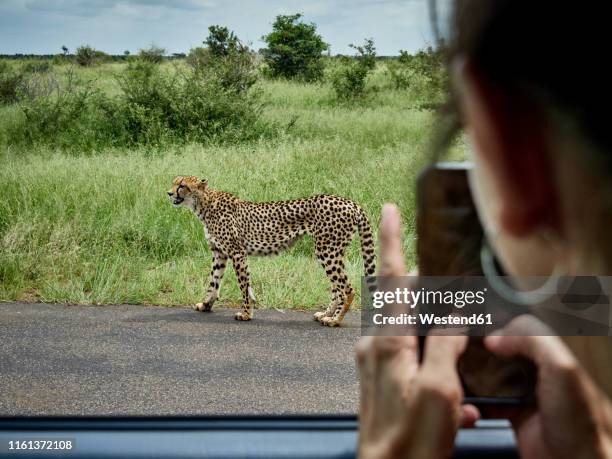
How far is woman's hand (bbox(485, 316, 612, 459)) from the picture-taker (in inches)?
11.2

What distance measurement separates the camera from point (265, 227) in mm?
2582

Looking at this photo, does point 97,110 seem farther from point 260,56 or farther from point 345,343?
point 345,343

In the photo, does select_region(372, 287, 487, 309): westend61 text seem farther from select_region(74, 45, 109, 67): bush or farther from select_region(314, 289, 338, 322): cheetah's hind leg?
select_region(74, 45, 109, 67): bush

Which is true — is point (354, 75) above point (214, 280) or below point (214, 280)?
above


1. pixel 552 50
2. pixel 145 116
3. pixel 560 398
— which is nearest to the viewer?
pixel 552 50

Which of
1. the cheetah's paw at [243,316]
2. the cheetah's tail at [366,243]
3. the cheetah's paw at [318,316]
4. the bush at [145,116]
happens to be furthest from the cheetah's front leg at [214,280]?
the bush at [145,116]

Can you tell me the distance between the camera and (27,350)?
2002mm

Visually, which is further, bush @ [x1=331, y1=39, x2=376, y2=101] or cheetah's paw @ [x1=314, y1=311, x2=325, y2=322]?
bush @ [x1=331, y1=39, x2=376, y2=101]

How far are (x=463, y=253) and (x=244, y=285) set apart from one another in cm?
218

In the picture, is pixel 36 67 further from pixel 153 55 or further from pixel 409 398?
pixel 409 398

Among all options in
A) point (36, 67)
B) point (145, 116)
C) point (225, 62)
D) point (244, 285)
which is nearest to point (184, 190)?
point (244, 285)

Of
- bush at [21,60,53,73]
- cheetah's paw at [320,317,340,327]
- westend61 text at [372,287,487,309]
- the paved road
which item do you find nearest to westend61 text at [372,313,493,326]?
westend61 text at [372,287,487,309]

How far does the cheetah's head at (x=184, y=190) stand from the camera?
2592mm

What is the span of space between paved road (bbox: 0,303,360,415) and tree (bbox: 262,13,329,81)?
3.14 metres
